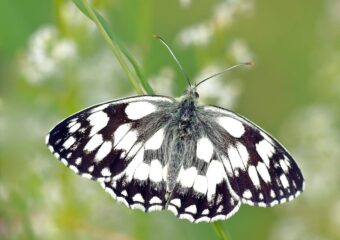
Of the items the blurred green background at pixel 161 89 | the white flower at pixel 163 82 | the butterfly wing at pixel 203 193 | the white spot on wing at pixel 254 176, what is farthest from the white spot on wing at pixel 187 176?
the white flower at pixel 163 82

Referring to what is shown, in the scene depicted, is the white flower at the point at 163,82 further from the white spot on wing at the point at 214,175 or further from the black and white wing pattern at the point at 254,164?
the white spot on wing at the point at 214,175

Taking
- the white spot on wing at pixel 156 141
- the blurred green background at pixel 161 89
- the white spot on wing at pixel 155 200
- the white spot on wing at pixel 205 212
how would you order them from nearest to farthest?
the white spot on wing at pixel 205 212 < the white spot on wing at pixel 155 200 < the white spot on wing at pixel 156 141 < the blurred green background at pixel 161 89

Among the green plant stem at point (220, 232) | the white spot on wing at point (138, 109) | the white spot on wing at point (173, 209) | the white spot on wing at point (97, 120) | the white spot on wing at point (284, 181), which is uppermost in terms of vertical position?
the white spot on wing at point (138, 109)

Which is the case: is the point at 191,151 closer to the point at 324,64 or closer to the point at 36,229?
the point at 36,229

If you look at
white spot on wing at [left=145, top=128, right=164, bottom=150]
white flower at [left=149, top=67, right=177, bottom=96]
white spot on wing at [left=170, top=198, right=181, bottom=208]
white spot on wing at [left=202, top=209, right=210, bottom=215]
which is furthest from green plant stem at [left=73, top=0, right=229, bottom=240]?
white flower at [left=149, top=67, right=177, bottom=96]

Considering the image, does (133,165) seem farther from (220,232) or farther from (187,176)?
(220,232)

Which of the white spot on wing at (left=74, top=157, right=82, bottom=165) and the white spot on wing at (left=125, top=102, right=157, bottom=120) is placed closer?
the white spot on wing at (left=74, top=157, right=82, bottom=165)

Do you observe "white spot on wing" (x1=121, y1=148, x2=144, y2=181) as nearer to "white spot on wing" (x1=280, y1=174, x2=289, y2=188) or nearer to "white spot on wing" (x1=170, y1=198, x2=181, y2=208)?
"white spot on wing" (x1=170, y1=198, x2=181, y2=208)
